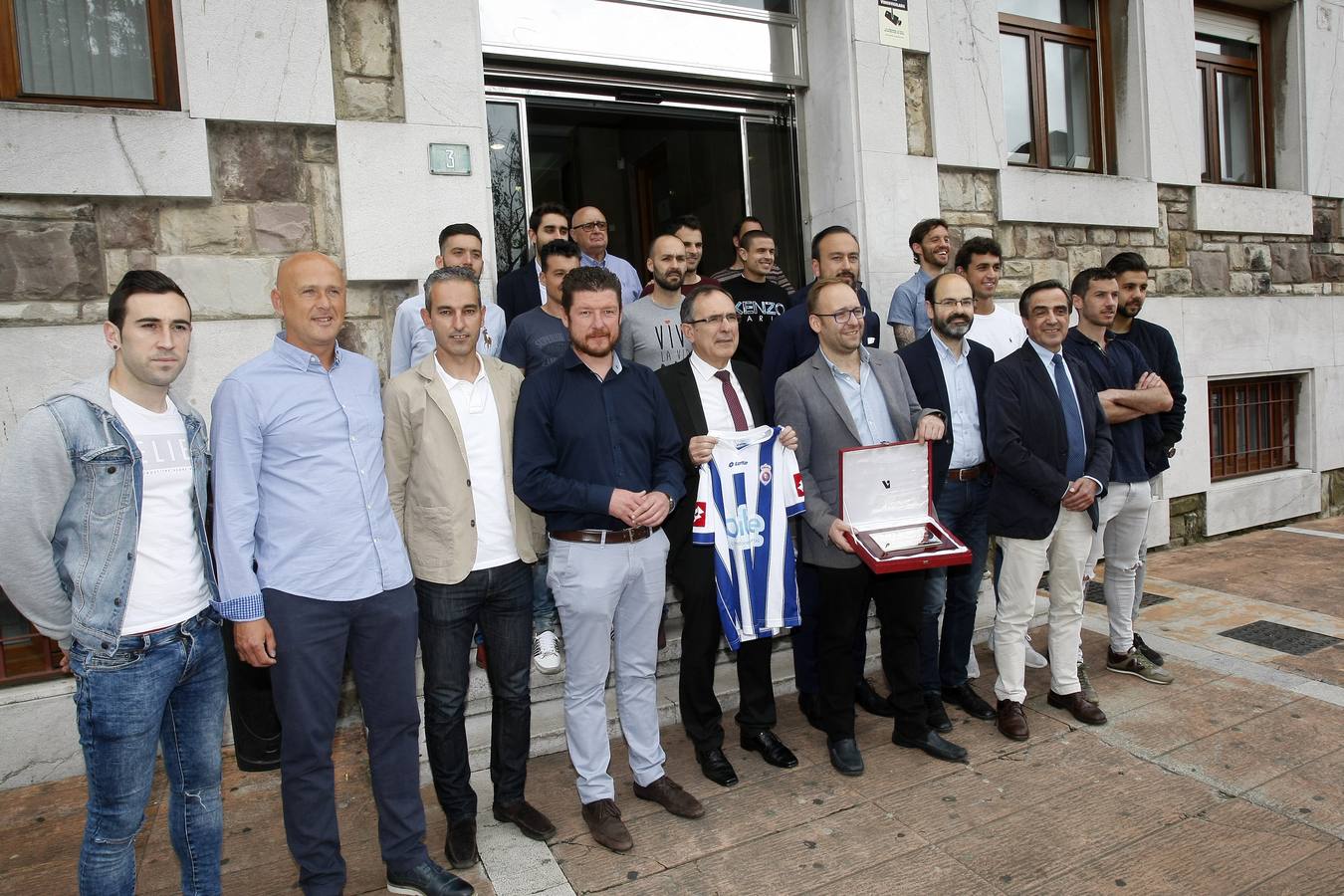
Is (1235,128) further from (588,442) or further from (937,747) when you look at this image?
(588,442)

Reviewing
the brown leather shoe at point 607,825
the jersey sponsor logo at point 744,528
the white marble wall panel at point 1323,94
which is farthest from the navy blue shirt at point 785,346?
the white marble wall panel at point 1323,94

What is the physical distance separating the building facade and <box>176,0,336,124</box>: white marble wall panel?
0.01 meters

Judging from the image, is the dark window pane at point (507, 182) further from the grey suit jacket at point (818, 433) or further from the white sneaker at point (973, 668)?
the white sneaker at point (973, 668)

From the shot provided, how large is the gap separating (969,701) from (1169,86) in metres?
6.44

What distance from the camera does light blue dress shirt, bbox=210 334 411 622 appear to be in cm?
273

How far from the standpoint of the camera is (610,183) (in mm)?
8867

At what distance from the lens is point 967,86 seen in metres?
6.76

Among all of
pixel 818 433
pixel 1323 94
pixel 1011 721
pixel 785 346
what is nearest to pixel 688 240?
pixel 785 346

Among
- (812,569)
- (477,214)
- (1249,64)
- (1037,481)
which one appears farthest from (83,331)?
(1249,64)

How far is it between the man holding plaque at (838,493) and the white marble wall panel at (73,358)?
2889mm

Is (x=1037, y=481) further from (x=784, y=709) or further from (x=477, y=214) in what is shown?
(x=477, y=214)

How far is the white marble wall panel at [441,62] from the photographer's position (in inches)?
192

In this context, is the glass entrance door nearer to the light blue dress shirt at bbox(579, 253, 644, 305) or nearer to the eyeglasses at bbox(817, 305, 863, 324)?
the light blue dress shirt at bbox(579, 253, 644, 305)

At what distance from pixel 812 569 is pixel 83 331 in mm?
3738
